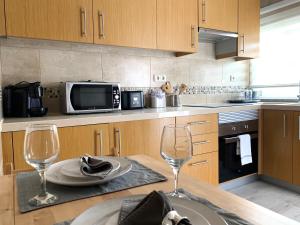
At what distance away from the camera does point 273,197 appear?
2.41 meters

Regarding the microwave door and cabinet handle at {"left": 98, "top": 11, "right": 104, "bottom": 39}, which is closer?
the microwave door

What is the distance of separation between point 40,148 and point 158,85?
229cm

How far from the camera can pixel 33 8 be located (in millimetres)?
1812

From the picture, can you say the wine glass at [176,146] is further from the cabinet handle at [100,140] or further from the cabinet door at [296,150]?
the cabinet door at [296,150]

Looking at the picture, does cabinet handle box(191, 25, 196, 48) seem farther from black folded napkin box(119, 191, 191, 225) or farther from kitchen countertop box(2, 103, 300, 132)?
black folded napkin box(119, 191, 191, 225)

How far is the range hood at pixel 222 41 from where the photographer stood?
2.80m

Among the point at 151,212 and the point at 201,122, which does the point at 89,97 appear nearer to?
the point at 201,122

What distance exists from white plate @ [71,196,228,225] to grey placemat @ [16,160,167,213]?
12cm

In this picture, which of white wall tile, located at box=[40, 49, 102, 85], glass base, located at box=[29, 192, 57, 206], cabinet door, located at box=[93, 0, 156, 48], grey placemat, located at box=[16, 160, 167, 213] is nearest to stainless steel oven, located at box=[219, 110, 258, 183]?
cabinet door, located at box=[93, 0, 156, 48]

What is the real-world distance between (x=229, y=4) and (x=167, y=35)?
0.97m

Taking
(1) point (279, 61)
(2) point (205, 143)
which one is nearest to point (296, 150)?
(2) point (205, 143)

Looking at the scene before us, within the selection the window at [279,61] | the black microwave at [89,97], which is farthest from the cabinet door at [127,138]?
the window at [279,61]

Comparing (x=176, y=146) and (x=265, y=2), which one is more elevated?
(x=265, y=2)

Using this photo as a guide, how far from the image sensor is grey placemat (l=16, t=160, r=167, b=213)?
596mm
